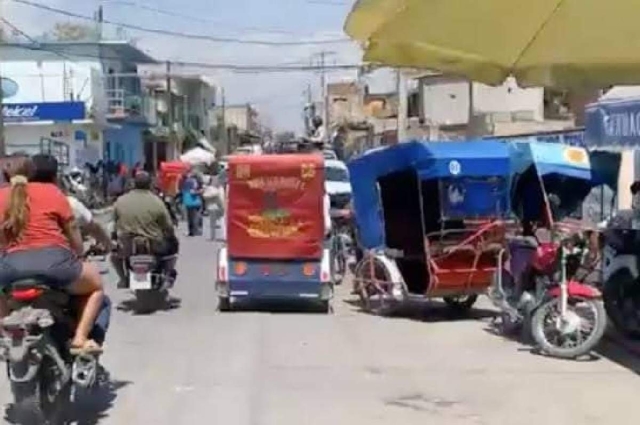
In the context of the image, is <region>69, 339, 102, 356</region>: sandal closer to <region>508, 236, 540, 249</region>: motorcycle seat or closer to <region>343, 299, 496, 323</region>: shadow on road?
<region>508, 236, 540, 249</region>: motorcycle seat

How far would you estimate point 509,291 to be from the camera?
13.2m

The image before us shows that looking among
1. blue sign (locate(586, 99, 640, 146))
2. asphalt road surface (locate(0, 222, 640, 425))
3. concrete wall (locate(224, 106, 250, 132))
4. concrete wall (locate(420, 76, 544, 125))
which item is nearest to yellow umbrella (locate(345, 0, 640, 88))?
asphalt road surface (locate(0, 222, 640, 425))

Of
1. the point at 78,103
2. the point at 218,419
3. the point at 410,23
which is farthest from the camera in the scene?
the point at 78,103

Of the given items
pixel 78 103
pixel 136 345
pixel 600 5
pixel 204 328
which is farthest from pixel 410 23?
pixel 78 103

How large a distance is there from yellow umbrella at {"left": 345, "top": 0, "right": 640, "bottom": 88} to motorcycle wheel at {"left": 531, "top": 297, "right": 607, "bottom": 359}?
24.5ft

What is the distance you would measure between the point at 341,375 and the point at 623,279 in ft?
11.4

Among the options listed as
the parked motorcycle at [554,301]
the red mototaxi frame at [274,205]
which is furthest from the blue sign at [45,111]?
the parked motorcycle at [554,301]

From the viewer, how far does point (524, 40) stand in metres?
3.75

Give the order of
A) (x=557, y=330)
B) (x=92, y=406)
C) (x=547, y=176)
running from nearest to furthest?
(x=92, y=406) < (x=557, y=330) < (x=547, y=176)

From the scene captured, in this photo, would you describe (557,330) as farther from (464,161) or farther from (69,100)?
(69,100)

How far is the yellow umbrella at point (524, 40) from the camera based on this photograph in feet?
11.7

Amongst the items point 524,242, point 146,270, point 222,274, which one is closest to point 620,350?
point 524,242

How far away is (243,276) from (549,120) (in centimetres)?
3522

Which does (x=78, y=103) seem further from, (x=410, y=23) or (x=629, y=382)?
(x=410, y=23)
